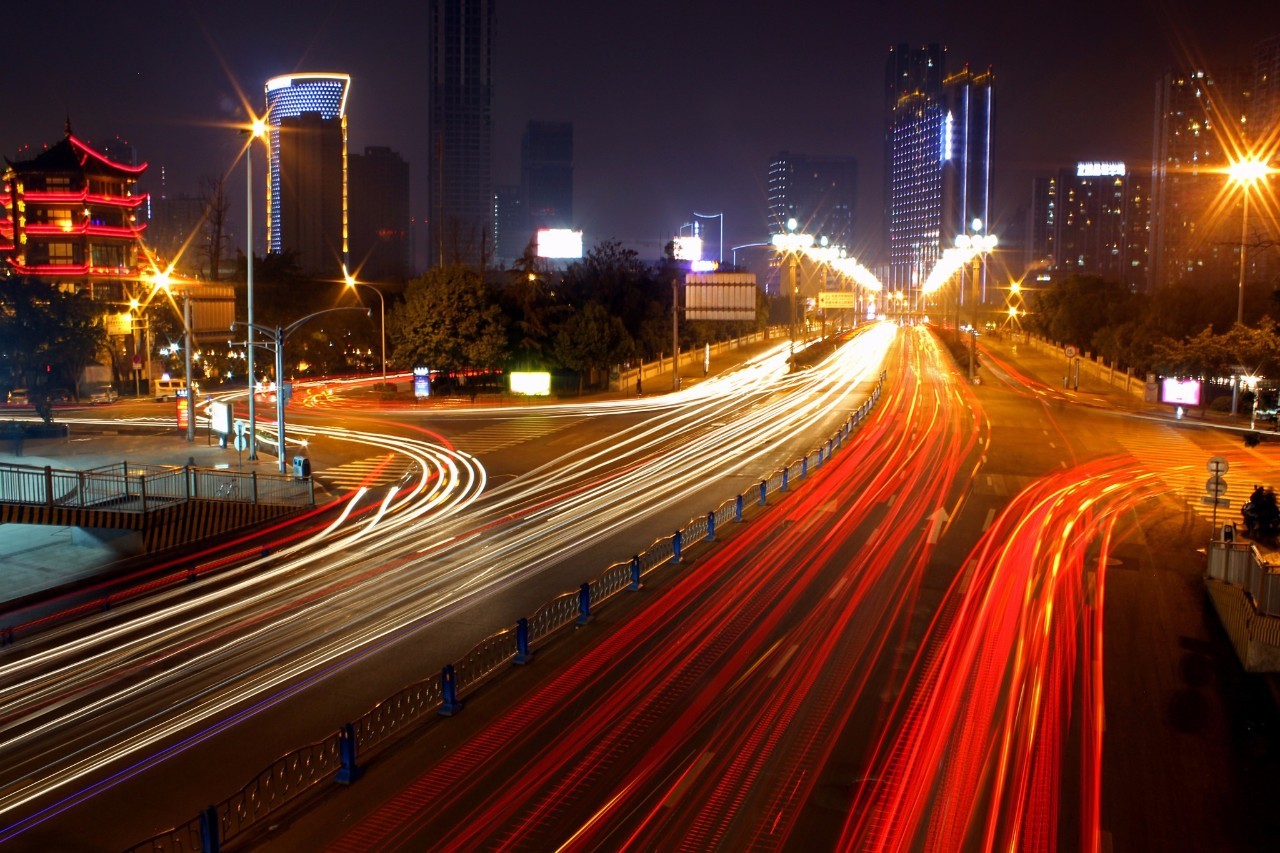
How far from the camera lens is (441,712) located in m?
12.7

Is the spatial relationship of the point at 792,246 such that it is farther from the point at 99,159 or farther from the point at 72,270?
the point at 72,270

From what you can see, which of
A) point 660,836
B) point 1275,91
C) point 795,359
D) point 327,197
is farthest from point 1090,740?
point 327,197

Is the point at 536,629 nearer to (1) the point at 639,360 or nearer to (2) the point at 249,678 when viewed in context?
(2) the point at 249,678

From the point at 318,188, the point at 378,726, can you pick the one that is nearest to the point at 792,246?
the point at 378,726

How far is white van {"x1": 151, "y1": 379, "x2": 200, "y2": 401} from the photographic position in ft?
185

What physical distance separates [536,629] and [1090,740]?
7.62m

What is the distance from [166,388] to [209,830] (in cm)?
5533

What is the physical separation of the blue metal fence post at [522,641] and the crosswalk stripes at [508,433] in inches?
856

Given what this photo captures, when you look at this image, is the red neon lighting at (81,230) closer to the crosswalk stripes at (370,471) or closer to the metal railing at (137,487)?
the crosswalk stripes at (370,471)

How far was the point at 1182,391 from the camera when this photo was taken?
48875 mm

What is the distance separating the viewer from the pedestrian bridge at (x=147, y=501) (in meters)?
22.4

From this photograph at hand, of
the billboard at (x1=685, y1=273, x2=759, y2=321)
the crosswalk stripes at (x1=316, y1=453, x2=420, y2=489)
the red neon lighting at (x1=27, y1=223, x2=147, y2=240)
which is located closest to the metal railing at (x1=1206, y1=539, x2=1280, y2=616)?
the crosswalk stripes at (x1=316, y1=453, x2=420, y2=489)

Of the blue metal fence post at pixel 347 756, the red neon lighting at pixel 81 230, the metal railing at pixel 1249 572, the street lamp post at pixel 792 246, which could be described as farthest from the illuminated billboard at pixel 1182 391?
the red neon lighting at pixel 81 230

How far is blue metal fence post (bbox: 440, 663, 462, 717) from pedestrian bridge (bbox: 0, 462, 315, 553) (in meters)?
13.3
